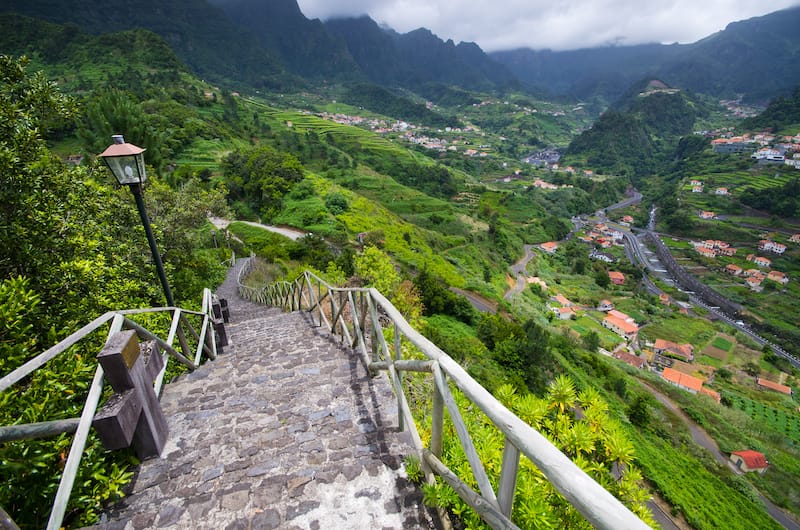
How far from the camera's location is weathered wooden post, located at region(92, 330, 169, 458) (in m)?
2.49

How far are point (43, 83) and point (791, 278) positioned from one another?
8295 centimetres

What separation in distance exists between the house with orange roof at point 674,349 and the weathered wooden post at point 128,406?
158 feet

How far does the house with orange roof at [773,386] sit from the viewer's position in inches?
1326

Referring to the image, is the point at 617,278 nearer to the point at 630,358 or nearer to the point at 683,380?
the point at 630,358

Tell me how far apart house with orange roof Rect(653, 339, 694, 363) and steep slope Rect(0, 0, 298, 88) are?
159 m

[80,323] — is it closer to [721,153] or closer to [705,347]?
[705,347]

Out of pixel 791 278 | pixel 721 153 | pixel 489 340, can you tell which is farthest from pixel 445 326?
pixel 721 153

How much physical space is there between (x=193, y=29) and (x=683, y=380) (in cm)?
21741

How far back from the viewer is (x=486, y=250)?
4803 centimetres

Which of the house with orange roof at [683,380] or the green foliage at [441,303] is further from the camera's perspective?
the house with orange roof at [683,380]

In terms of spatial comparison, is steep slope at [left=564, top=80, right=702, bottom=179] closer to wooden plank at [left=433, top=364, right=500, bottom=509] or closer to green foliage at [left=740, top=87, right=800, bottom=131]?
green foliage at [left=740, top=87, right=800, bottom=131]

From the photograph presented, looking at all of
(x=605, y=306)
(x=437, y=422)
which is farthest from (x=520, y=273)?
(x=437, y=422)

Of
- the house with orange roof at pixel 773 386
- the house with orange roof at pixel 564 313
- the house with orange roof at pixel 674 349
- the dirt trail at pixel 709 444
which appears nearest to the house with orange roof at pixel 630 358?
the house with orange roof at pixel 674 349

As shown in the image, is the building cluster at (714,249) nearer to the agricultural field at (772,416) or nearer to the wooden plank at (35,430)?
the agricultural field at (772,416)
